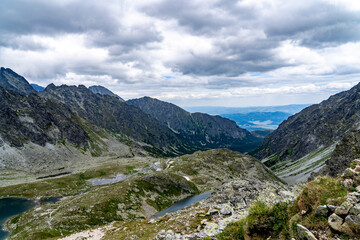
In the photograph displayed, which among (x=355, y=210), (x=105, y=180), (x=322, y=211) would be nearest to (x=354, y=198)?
(x=355, y=210)

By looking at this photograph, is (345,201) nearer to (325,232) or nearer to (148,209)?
(325,232)

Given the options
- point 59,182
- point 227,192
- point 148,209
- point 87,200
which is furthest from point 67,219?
point 59,182

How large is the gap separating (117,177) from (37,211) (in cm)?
7001

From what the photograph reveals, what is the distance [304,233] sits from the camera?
1266 cm

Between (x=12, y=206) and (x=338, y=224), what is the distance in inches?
5062

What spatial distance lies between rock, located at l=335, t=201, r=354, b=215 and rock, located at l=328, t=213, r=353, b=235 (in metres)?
0.30

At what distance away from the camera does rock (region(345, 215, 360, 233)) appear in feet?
36.3

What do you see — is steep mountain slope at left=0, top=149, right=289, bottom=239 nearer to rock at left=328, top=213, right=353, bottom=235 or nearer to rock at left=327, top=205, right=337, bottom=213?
rock at left=327, top=205, right=337, bottom=213

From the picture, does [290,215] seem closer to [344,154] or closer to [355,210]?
[355,210]

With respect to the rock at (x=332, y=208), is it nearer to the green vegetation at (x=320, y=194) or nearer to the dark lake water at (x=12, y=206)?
the green vegetation at (x=320, y=194)

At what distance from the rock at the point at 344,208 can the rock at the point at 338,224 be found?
0.30 metres

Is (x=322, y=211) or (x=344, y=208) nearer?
(x=344, y=208)

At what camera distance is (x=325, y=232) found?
39.8ft

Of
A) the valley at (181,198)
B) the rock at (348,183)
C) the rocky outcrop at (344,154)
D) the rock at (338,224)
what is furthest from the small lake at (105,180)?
the rock at (338,224)
